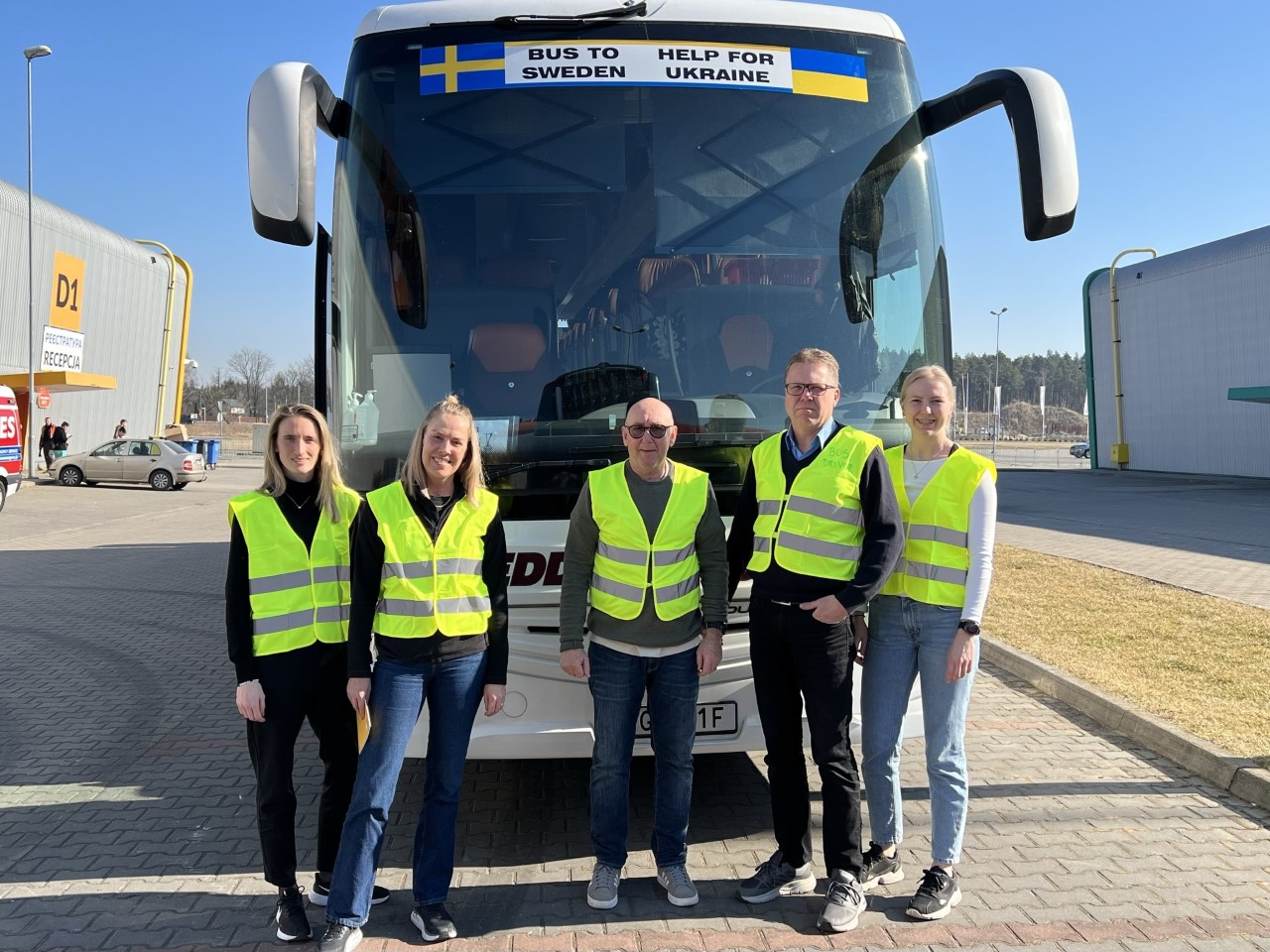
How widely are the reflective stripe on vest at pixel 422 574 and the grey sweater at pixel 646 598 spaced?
35 centimetres

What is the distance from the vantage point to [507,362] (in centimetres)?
408

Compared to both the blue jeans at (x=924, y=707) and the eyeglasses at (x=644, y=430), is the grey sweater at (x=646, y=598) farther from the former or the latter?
the blue jeans at (x=924, y=707)

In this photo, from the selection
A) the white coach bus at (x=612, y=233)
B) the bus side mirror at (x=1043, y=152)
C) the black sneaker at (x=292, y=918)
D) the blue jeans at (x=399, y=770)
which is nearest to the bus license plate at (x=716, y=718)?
the white coach bus at (x=612, y=233)

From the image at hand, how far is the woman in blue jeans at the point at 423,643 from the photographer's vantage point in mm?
3311

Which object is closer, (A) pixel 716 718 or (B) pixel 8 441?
(A) pixel 716 718

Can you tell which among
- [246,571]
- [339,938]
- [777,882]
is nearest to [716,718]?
[777,882]

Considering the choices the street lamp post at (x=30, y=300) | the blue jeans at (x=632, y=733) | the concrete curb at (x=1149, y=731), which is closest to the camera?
the blue jeans at (x=632, y=733)

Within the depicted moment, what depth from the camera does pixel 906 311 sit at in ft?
14.5

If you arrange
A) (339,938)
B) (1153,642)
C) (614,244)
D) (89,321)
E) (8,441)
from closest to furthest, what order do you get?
(339,938) < (614,244) < (1153,642) < (8,441) < (89,321)

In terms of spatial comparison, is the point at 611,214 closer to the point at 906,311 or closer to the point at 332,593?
the point at 906,311

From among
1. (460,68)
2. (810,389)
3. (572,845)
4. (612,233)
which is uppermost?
(460,68)

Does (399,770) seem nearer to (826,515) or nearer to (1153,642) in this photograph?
(826,515)

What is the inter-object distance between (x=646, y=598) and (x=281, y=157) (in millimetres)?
2096

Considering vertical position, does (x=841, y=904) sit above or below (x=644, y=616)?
below
